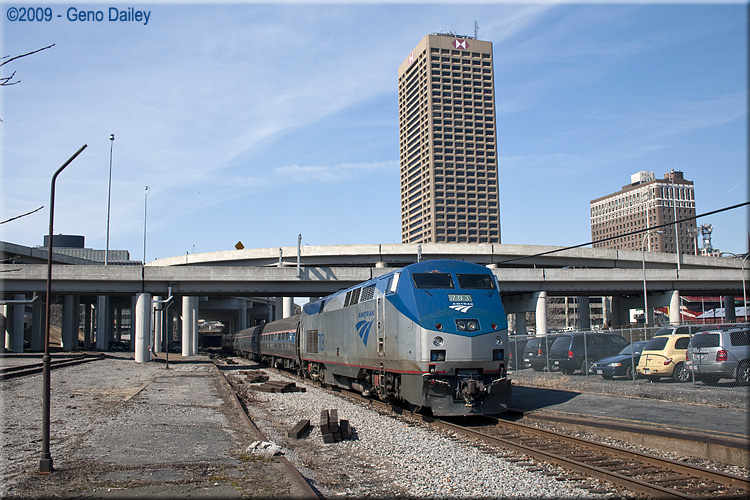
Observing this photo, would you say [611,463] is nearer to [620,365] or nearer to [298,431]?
[298,431]

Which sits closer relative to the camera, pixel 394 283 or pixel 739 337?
pixel 394 283

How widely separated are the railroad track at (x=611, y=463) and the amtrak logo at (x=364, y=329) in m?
4.44

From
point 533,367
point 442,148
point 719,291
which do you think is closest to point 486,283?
point 533,367

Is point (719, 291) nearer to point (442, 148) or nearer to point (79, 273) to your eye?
point (79, 273)

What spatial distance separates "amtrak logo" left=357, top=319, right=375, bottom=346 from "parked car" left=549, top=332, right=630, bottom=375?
A: 10959 mm

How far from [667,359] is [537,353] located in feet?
28.7

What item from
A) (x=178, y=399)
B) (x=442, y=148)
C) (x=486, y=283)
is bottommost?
(x=178, y=399)

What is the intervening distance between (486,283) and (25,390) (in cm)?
1684

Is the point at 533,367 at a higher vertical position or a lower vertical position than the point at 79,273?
lower

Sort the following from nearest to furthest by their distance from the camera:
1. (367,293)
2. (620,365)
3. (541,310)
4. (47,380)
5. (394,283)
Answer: (47,380)
(394,283)
(367,293)
(620,365)
(541,310)

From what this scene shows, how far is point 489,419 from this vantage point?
15516 millimetres

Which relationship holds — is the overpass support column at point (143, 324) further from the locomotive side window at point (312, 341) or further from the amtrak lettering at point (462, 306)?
the amtrak lettering at point (462, 306)

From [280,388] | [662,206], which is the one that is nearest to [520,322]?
[280,388]

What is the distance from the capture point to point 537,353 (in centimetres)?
2941
